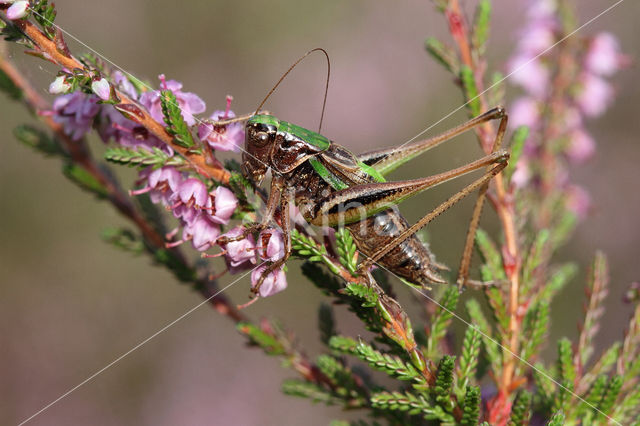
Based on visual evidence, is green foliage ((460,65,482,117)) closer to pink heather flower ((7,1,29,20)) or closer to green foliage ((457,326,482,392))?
green foliage ((457,326,482,392))

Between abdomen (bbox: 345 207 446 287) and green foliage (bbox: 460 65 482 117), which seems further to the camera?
green foliage (bbox: 460 65 482 117)

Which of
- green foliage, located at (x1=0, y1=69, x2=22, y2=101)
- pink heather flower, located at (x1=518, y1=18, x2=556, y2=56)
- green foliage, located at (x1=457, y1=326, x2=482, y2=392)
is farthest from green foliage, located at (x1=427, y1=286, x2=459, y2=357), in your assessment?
pink heather flower, located at (x1=518, y1=18, x2=556, y2=56)

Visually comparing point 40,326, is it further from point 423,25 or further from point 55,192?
point 423,25

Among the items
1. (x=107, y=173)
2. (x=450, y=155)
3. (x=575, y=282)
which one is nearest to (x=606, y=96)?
(x=575, y=282)

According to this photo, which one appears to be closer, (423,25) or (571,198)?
(571,198)

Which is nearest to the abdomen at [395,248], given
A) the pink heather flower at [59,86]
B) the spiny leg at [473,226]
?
the spiny leg at [473,226]
